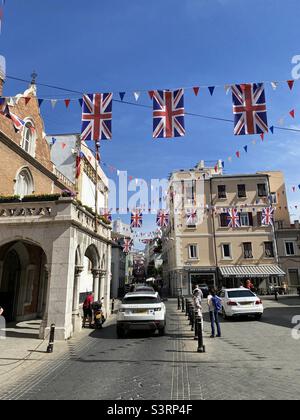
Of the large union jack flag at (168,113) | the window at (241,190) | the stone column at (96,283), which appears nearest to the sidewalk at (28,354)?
the stone column at (96,283)

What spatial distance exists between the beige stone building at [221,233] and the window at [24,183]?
2122cm

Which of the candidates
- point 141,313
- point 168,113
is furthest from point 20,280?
point 168,113

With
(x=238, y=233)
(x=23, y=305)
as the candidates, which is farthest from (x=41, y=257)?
(x=238, y=233)

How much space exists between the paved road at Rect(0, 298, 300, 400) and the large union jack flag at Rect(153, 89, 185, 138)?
7112 millimetres

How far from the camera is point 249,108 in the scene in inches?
419

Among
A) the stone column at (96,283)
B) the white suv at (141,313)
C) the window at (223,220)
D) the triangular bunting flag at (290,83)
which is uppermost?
the window at (223,220)

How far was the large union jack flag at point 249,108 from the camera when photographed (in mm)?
10531

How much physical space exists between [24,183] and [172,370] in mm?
14349

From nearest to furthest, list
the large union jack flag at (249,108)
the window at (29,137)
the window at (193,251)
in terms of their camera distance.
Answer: the large union jack flag at (249,108), the window at (29,137), the window at (193,251)

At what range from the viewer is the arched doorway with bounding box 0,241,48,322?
49.9 ft

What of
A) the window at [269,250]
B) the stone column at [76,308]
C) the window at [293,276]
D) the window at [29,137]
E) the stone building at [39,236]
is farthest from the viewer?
the window at [293,276]

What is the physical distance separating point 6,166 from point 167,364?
41.3 feet

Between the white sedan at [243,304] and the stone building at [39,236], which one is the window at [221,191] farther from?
the white sedan at [243,304]

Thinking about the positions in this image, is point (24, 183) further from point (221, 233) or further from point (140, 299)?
point (221, 233)
